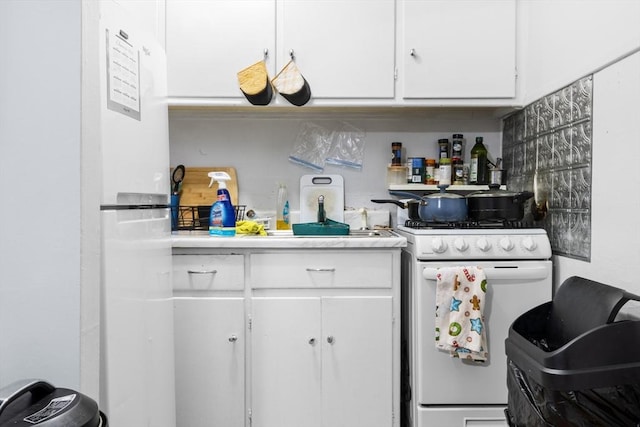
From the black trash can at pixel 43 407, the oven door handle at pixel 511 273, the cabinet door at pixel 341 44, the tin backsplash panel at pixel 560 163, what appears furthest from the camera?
the cabinet door at pixel 341 44

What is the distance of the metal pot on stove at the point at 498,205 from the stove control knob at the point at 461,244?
224mm

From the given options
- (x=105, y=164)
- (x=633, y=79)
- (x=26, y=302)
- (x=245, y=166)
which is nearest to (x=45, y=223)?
(x=26, y=302)

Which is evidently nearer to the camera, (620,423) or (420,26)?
(620,423)

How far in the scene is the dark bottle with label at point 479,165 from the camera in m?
2.45

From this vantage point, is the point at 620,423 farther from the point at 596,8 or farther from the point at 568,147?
the point at 596,8

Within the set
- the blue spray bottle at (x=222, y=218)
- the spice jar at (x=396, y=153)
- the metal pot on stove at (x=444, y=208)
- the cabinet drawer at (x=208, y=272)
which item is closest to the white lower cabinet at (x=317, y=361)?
the cabinet drawer at (x=208, y=272)

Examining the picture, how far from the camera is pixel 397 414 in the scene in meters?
1.90

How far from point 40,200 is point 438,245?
146 centimetres

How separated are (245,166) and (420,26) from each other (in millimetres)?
1183

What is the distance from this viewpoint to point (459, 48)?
219cm

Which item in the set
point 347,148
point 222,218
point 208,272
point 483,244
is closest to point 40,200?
point 208,272

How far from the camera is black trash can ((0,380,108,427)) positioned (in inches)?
22.2

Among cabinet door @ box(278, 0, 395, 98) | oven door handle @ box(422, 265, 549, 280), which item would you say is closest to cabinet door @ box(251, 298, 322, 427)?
oven door handle @ box(422, 265, 549, 280)

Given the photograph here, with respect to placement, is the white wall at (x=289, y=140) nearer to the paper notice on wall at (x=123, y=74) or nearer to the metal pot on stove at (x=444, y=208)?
the metal pot on stove at (x=444, y=208)
